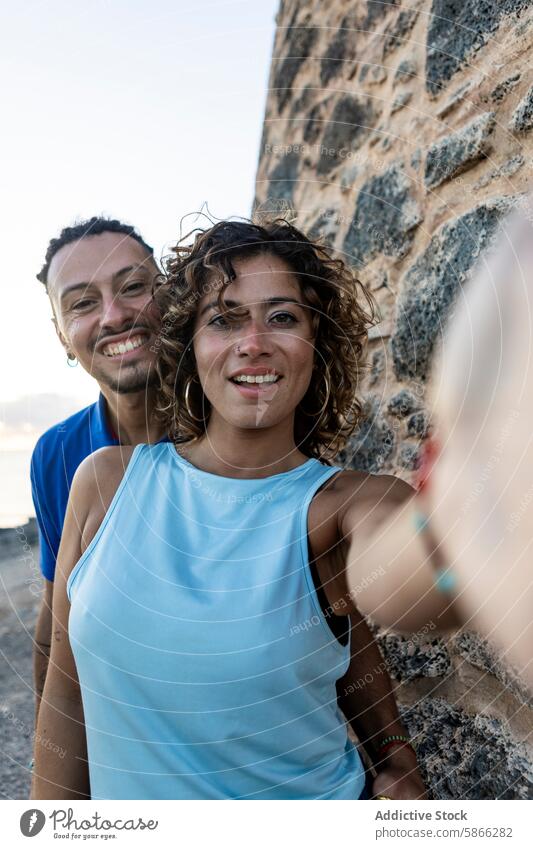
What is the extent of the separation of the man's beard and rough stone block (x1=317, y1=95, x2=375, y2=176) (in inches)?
24.1

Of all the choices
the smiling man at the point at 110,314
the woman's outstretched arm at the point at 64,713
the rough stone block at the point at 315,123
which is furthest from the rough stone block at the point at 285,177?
the woman's outstretched arm at the point at 64,713

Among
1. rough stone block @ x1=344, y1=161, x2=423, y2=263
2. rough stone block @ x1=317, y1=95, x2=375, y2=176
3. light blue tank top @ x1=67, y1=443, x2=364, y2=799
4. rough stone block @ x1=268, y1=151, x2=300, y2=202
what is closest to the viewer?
light blue tank top @ x1=67, y1=443, x2=364, y2=799

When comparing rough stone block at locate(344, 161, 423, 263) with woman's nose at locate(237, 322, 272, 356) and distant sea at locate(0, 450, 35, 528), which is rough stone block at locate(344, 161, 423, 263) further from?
distant sea at locate(0, 450, 35, 528)

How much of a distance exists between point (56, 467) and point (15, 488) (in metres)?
0.07

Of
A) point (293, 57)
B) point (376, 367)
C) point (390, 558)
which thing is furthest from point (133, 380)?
point (293, 57)

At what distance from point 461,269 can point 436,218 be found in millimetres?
121

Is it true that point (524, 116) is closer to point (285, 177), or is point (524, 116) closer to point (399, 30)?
point (399, 30)

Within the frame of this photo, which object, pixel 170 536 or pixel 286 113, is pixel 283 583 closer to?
pixel 170 536

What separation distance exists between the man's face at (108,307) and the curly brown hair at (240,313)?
51 mm

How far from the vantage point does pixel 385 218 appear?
3.84 ft

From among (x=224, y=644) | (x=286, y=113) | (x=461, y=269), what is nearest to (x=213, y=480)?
(x=224, y=644)

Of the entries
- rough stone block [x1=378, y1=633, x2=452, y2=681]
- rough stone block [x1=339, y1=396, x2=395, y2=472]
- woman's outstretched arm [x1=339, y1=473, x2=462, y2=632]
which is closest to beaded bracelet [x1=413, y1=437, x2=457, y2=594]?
woman's outstretched arm [x1=339, y1=473, x2=462, y2=632]

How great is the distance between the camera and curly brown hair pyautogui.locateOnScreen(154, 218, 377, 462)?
86cm
